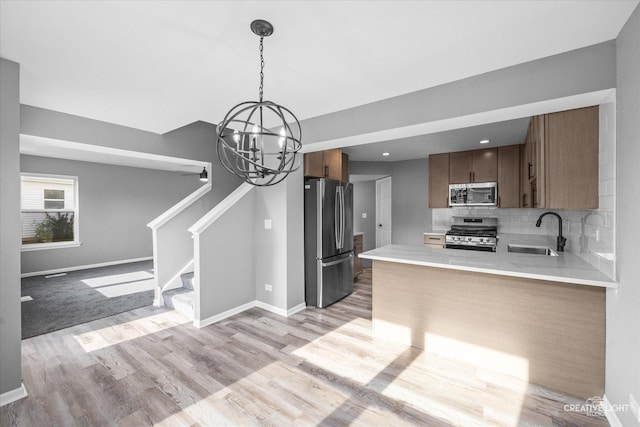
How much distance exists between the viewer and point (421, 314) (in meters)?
2.73

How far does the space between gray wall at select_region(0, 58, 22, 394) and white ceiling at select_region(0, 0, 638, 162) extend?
241mm

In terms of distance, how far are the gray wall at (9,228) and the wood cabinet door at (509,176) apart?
5.73m

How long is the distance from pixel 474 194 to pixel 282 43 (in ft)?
13.9

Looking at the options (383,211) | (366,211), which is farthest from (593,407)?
(366,211)

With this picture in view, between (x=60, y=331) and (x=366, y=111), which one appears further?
(x=60, y=331)

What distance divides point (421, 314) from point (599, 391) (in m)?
1.26

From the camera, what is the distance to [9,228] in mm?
1966

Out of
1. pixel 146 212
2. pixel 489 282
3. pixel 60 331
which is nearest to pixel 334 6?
pixel 489 282

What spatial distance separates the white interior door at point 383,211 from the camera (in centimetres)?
651

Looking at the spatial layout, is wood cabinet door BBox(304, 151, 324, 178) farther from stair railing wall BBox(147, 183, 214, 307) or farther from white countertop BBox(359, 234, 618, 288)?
stair railing wall BBox(147, 183, 214, 307)

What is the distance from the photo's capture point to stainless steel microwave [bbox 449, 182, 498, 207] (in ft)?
15.2

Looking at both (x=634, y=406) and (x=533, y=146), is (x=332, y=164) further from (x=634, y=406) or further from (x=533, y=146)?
(x=634, y=406)

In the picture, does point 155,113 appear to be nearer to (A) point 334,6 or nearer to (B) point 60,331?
(A) point 334,6

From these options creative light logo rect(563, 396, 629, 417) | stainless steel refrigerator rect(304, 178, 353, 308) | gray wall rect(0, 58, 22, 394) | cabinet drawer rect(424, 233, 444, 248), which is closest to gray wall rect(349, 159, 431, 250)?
cabinet drawer rect(424, 233, 444, 248)
